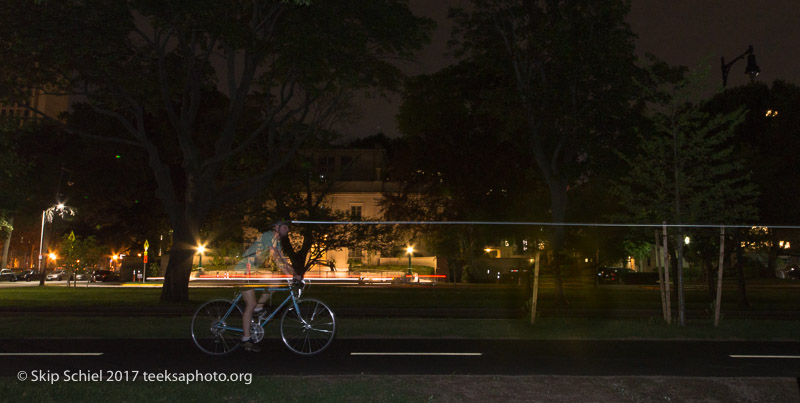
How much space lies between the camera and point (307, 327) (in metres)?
9.70

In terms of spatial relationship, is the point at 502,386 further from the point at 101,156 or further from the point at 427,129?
the point at 101,156

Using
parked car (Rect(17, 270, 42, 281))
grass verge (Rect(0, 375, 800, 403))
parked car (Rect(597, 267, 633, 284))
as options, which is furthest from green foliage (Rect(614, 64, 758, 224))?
parked car (Rect(17, 270, 42, 281))

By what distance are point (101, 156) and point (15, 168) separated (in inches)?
991

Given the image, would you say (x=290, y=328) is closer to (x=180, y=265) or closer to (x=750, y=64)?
(x=180, y=265)

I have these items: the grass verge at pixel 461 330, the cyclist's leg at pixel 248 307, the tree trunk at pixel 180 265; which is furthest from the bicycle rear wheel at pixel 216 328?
the tree trunk at pixel 180 265

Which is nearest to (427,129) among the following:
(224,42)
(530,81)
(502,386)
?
(530,81)

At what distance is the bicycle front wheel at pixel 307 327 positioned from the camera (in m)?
9.70

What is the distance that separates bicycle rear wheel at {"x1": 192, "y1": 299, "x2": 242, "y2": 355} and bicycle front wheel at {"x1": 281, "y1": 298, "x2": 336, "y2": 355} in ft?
2.47

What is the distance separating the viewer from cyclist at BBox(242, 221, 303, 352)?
9.57 m

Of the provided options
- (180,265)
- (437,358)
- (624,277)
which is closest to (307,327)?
(437,358)

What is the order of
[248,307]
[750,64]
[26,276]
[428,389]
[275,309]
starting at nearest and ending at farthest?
[428,389]
[248,307]
[275,309]
[750,64]
[26,276]

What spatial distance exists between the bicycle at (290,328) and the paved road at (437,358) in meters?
0.19

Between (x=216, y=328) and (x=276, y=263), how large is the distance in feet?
4.38

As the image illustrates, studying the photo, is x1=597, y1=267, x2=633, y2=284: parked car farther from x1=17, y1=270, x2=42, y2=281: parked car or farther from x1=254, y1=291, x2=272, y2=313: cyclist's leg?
x1=17, y1=270, x2=42, y2=281: parked car
